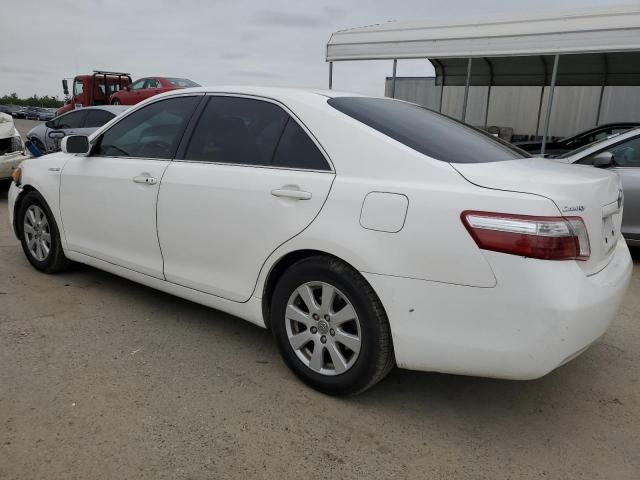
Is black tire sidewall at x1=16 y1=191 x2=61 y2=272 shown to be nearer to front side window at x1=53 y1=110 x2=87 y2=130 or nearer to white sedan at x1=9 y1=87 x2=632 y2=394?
white sedan at x1=9 y1=87 x2=632 y2=394

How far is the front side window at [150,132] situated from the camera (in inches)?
140

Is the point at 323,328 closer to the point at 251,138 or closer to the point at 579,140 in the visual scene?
the point at 251,138

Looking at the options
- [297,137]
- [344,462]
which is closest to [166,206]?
[297,137]

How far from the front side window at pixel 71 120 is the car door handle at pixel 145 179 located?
28.0 feet

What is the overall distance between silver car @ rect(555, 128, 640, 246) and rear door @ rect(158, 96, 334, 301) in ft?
12.3

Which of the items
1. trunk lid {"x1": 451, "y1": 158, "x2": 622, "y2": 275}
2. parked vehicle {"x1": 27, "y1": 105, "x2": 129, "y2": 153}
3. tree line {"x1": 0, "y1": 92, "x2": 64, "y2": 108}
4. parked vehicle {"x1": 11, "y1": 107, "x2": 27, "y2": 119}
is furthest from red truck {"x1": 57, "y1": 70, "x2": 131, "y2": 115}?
tree line {"x1": 0, "y1": 92, "x2": 64, "y2": 108}

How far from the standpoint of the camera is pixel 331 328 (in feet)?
8.84

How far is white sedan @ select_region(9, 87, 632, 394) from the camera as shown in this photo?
2.24m

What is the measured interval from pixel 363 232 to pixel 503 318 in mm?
710

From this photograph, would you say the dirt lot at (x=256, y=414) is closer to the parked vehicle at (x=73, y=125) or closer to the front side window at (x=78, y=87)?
the parked vehicle at (x=73, y=125)

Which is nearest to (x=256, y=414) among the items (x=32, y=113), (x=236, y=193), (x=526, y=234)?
(x=236, y=193)

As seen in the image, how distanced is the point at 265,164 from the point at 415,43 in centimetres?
896

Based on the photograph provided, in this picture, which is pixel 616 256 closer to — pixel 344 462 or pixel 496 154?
pixel 496 154

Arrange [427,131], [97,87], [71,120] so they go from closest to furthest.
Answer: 1. [427,131]
2. [71,120]
3. [97,87]
